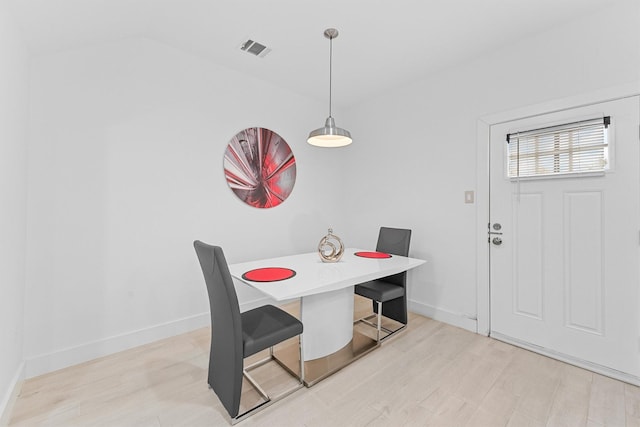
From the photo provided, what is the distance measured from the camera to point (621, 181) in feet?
6.24

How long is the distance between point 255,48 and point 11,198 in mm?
2075

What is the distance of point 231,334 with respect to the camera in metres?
1.50

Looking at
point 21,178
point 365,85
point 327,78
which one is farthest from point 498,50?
point 21,178

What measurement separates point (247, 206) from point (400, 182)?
178 cm

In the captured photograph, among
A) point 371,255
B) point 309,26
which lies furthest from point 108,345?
point 309,26

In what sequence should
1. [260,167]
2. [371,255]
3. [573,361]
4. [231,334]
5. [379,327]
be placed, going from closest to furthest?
[231,334], [573,361], [379,327], [371,255], [260,167]

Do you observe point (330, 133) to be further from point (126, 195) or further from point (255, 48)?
point (126, 195)

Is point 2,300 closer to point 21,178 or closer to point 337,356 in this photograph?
point 21,178

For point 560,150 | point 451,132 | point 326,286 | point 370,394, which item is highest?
point 451,132

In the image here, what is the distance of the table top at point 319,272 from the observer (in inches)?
65.0

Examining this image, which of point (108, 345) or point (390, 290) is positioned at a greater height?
point (390, 290)

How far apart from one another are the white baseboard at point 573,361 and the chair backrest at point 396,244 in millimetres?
953

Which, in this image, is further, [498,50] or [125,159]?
[498,50]

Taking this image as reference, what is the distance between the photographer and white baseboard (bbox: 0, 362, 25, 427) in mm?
1500
